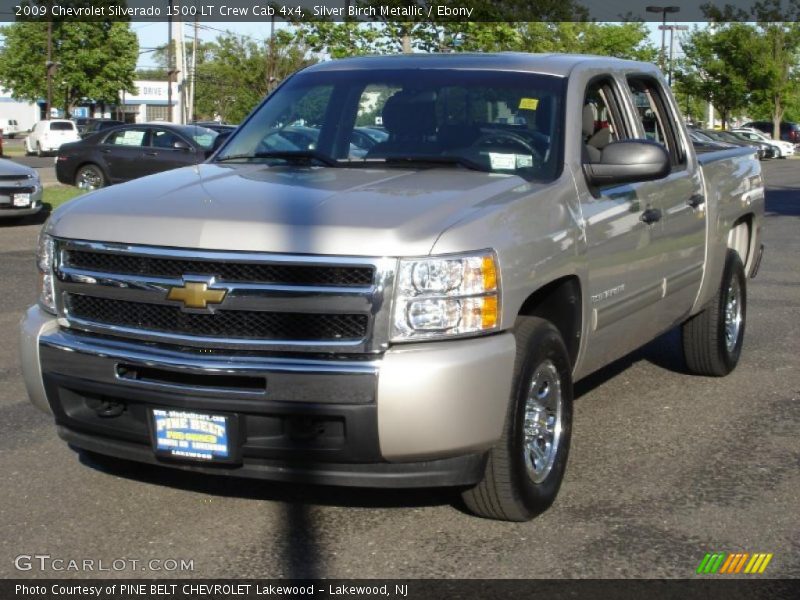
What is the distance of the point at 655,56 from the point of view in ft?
221

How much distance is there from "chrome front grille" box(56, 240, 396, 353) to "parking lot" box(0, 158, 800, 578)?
2.63 feet

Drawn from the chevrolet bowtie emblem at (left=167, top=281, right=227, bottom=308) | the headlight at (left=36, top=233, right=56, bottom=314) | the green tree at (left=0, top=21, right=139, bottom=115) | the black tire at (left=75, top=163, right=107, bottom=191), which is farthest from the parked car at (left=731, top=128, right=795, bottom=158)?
the chevrolet bowtie emblem at (left=167, top=281, right=227, bottom=308)

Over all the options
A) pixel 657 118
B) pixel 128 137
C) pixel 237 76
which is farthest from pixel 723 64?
pixel 657 118

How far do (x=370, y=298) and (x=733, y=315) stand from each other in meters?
4.27

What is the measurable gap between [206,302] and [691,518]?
7.08 ft

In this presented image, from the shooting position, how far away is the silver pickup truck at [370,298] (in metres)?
4.20

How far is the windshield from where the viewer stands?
5.43 meters

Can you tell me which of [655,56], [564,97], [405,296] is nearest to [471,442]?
[405,296]

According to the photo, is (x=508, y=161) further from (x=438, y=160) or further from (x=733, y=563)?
(x=733, y=563)

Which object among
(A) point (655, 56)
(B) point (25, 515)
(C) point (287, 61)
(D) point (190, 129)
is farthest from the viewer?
(A) point (655, 56)

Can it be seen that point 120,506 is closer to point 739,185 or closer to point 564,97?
point 564,97

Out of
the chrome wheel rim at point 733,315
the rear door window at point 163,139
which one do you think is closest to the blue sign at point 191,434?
the chrome wheel rim at point 733,315

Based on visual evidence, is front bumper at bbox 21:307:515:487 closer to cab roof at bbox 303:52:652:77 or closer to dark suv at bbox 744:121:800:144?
cab roof at bbox 303:52:652:77

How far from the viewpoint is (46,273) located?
4895 millimetres
